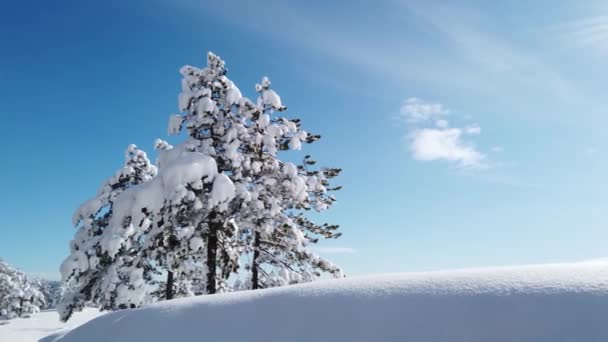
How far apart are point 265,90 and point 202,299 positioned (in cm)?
1196

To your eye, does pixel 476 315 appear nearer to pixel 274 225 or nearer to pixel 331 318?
pixel 331 318

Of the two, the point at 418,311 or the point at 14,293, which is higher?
the point at 418,311

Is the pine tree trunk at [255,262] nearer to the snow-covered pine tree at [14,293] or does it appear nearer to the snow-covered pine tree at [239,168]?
the snow-covered pine tree at [239,168]

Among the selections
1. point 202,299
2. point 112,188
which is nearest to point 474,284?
point 202,299

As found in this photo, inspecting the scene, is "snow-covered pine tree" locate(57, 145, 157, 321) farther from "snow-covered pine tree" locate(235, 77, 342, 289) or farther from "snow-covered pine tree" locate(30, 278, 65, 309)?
"snow-covered pine tree" locate(30, 278, 65, 309)

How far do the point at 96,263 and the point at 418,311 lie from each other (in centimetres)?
1586

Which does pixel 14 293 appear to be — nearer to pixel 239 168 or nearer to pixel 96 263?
pixel 96 263

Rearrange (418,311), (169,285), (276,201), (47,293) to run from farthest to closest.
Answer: (47,293)
(169,285)
(276,201)
(418,311)

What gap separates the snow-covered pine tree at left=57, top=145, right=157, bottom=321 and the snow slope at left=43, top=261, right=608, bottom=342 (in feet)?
42.1

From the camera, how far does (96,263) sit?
1552cm

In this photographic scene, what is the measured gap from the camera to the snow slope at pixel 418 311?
2.27 metres

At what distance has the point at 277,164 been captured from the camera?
48.1 ft

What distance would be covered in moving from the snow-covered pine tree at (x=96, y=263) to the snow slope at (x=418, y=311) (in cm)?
1282

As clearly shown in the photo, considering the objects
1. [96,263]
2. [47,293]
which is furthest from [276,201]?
[47,293]
